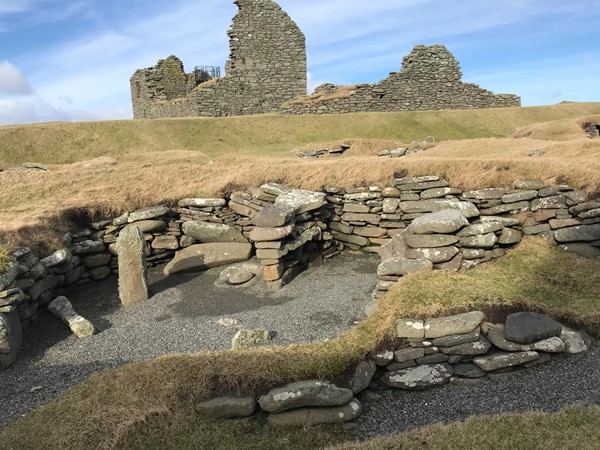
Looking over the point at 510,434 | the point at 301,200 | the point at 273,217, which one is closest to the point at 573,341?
the point at 510,434

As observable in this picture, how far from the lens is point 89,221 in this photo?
572 inches

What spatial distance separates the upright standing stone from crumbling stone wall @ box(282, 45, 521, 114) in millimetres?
23844

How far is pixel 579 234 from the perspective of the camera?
37.4 feet

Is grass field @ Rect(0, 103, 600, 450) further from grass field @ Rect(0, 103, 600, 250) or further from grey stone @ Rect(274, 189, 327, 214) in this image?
grey stone @ Rect(274, 189, 327, 214)

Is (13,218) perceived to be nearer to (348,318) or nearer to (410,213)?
(348,318)

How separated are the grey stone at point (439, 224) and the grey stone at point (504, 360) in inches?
145

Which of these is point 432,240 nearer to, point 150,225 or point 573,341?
point 573,341

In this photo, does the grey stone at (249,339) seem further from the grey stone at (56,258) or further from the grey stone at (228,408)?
the grey stone at (56,258)

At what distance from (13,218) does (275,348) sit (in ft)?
32.6

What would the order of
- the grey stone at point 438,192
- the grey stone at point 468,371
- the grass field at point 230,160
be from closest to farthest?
1. the grey stone at point 468,371
2. the grey stone at point 438,192
3. the grass field at point 230,160

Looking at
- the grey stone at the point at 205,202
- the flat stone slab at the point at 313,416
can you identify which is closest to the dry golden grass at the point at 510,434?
the flat stone slab at the point at 313,416

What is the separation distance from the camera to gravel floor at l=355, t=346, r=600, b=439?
694 cm

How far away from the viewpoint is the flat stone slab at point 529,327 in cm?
796

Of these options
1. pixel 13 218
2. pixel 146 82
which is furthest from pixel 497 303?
pixel 146 82
